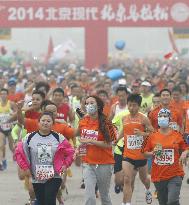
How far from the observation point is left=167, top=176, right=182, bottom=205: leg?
1162 centimetres

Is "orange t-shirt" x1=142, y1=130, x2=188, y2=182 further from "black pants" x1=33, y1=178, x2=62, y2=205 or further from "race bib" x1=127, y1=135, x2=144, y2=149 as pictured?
"race bib" x1=127, y1=135, x2=144, y2=149

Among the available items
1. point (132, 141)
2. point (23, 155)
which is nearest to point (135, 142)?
point (132, 141)

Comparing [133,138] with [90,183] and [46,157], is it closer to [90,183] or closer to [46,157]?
[90,183]

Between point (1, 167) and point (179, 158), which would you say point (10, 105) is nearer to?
point (1, 167)

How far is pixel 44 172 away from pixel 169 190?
5.04 ft

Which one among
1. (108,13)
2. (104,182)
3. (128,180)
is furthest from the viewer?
(108,13)

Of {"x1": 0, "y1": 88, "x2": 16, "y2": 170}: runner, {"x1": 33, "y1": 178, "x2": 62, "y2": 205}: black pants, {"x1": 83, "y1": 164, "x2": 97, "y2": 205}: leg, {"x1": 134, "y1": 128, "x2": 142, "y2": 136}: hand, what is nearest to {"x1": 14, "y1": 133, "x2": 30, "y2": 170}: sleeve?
{"x1": 33, "y1": 178, "x2": 62, "y2": 205}: black pants

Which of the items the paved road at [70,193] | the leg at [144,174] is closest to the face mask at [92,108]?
the leg at [144,174]

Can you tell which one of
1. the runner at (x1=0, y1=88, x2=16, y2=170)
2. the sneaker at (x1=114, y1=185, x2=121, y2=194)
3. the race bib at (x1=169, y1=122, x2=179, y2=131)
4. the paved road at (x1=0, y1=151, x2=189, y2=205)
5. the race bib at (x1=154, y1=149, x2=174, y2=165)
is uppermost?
the race bib at (x1=154, y1=149, x2=174, y2=165)

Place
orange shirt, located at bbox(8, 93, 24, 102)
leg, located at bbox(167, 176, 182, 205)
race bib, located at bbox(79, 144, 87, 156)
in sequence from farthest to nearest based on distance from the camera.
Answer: orange shirt, located at bbox(8, 93, 24, 102)
race bib, located at bbox(79, 144, 87, 156)
leg, located at bbox(167, 176, 182, 205)

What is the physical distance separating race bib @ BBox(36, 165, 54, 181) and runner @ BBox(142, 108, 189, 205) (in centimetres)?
127

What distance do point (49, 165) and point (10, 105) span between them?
8476 millimetres

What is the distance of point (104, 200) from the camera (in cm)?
1236

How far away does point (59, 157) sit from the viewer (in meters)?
11.4
